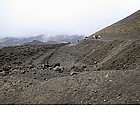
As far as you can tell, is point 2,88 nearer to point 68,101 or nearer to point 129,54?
point 68,101

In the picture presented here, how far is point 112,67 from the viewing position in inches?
568

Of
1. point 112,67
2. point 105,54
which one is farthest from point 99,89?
point 105,54

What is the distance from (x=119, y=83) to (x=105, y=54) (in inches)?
470

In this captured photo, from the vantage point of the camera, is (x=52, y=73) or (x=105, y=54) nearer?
(x=52, y=73)

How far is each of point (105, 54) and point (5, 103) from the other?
12.4m
